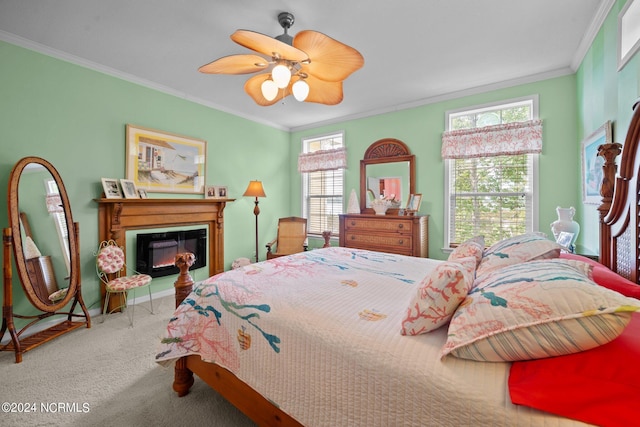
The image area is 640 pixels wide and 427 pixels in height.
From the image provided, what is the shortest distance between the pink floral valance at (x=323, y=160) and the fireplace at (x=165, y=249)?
2.15 meters

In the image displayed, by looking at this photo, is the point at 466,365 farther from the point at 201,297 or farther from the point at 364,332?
the point at 201,297

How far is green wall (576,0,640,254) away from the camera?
70.2 inches

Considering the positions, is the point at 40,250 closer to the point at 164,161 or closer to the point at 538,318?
the point at 164,161

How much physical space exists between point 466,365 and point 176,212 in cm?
360

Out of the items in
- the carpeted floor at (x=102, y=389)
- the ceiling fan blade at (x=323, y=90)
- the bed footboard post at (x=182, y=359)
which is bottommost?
the carpeted floor at (x=102, y=389)

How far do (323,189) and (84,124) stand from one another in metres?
3.39

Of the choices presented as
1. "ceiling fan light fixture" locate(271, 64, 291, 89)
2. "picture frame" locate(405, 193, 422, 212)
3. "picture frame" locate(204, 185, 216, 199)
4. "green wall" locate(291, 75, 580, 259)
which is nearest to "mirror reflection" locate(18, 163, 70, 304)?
"picture frame" locate(204, 185, 216, 199)

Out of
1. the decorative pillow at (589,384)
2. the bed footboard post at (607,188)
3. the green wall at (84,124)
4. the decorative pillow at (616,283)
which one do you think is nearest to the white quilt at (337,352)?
the decorative pillow at (589,384)

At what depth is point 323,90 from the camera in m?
2.30

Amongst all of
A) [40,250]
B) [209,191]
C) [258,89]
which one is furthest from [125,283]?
[258,89]

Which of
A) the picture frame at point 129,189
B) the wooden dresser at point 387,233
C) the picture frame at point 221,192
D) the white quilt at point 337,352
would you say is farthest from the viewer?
the picture frame at point 221,192

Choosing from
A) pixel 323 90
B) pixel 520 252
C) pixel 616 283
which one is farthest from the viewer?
pixel 323 90

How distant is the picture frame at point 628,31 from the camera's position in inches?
66.9

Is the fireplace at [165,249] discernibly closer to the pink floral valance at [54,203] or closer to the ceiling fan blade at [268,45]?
the pink floral valance at [54,203]
